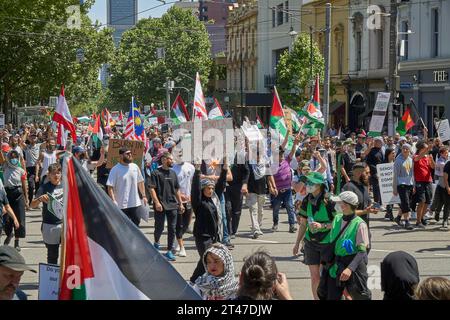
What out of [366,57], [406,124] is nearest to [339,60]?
[366,57]

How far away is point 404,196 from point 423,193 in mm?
401

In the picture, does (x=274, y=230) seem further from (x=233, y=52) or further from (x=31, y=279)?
(x=233, y=52)

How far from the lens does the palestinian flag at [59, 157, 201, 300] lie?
479cm

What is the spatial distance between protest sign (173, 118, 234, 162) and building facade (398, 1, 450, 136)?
883 inches

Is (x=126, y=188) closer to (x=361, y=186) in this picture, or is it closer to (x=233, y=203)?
(x=233, y=203)

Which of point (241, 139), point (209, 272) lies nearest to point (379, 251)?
point (241, 139)

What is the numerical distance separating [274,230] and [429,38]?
25384 millimetres

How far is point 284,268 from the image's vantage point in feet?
40.3

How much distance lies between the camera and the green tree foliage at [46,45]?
5028 centimetres

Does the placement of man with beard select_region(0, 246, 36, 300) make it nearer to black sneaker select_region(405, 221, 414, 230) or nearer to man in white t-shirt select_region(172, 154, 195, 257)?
man in white t-shirt select_region(172, 154, 195, 257)

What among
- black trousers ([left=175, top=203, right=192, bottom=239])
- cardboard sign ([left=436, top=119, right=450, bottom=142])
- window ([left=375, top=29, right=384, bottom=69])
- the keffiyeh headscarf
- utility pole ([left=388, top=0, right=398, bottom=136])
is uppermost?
window ([left=375, top=29, right=384, bottom=69])

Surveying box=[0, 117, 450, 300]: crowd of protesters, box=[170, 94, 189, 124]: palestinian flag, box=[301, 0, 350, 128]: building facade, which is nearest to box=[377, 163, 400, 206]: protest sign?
box=[0, 117, 450, 300]: crowd of protesters

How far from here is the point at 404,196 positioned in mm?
16750

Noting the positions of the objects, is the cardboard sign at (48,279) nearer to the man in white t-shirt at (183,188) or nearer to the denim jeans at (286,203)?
the man in white t-shirt at (183,188)
